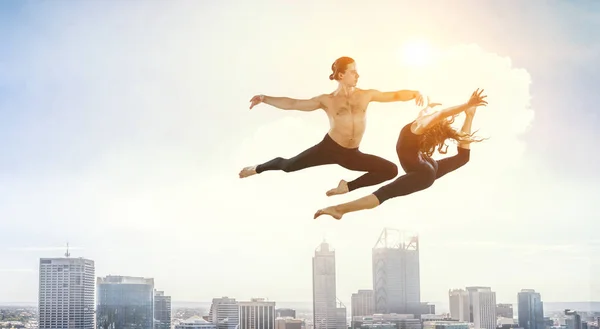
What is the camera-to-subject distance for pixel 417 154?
5.64m

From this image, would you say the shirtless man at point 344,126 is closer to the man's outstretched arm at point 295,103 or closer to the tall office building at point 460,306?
the man's outstretched arm at point 295,103

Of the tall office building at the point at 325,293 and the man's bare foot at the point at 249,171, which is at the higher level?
the man's bare foot at the point at 249,171

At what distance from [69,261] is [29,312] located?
0.73 m

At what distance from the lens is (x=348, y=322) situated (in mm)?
9469

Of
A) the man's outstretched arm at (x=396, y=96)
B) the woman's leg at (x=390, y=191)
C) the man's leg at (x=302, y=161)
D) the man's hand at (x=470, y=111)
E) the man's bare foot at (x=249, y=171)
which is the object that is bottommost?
the woman's leg at (x=390, y=191)

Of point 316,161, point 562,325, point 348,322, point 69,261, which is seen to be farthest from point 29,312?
point 316,161

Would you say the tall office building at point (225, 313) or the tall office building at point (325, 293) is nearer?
the tall office building at point (325, 293)

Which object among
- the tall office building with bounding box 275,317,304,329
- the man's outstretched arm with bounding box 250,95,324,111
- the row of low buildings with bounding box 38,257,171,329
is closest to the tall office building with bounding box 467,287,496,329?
the tall office building with bounding box 275,317,304,329

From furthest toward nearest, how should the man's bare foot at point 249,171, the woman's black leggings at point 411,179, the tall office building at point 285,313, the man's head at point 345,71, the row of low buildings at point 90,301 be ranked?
1. the row of low buildings at point 90,301
2. the tall office building at point 285,313
3. the man's bare foot at point 249,171
4. the woman's black leggings at point 411,179
5. the man's head at point 345,71

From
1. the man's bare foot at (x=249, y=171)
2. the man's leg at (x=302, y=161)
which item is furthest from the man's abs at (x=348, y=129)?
the man's bare foot at (x=249, y=171)

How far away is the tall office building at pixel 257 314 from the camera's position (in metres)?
10.3

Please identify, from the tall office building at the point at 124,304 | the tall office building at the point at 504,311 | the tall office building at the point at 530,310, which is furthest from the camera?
the tall office building at the point at 124,304

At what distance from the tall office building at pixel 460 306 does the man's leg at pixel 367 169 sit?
14.5ft

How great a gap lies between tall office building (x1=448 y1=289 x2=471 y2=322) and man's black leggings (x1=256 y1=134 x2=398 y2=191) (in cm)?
442
